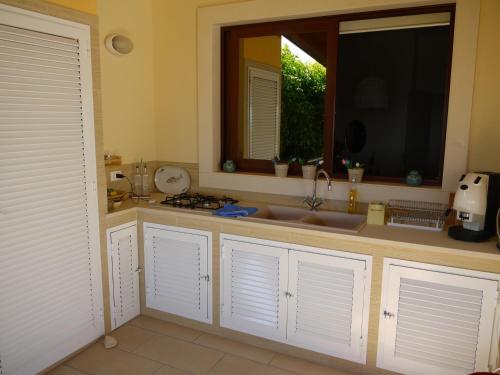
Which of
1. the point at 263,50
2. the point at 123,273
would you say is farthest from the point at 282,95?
the point at 123,273

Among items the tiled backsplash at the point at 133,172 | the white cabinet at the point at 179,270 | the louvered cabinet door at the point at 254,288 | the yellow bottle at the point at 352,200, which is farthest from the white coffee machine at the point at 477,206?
the tiled backsplash at the point at 133,172

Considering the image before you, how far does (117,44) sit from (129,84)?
0.33 m

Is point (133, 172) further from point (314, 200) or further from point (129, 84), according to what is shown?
point (314, 200)

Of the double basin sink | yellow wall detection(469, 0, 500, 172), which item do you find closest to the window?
yellow wall detection(469, 0, 500, 172)

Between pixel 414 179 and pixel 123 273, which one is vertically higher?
pixel 414 179

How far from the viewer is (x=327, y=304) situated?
246 cm

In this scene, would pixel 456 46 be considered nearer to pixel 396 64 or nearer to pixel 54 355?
pixel 396 64

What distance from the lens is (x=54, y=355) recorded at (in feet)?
8.15

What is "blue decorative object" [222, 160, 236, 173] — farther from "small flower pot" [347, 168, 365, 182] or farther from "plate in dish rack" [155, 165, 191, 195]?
"small flower pot" [347, 168, 365, 182]

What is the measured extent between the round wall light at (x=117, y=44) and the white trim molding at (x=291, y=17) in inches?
21.8

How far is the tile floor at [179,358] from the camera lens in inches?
98.1

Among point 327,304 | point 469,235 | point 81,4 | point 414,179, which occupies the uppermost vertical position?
point 81,4

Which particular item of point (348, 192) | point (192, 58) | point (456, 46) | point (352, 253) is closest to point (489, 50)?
point (456, 46)

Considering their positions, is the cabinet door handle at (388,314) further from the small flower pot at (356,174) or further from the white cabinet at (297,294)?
the small flower pot at (356,174)
